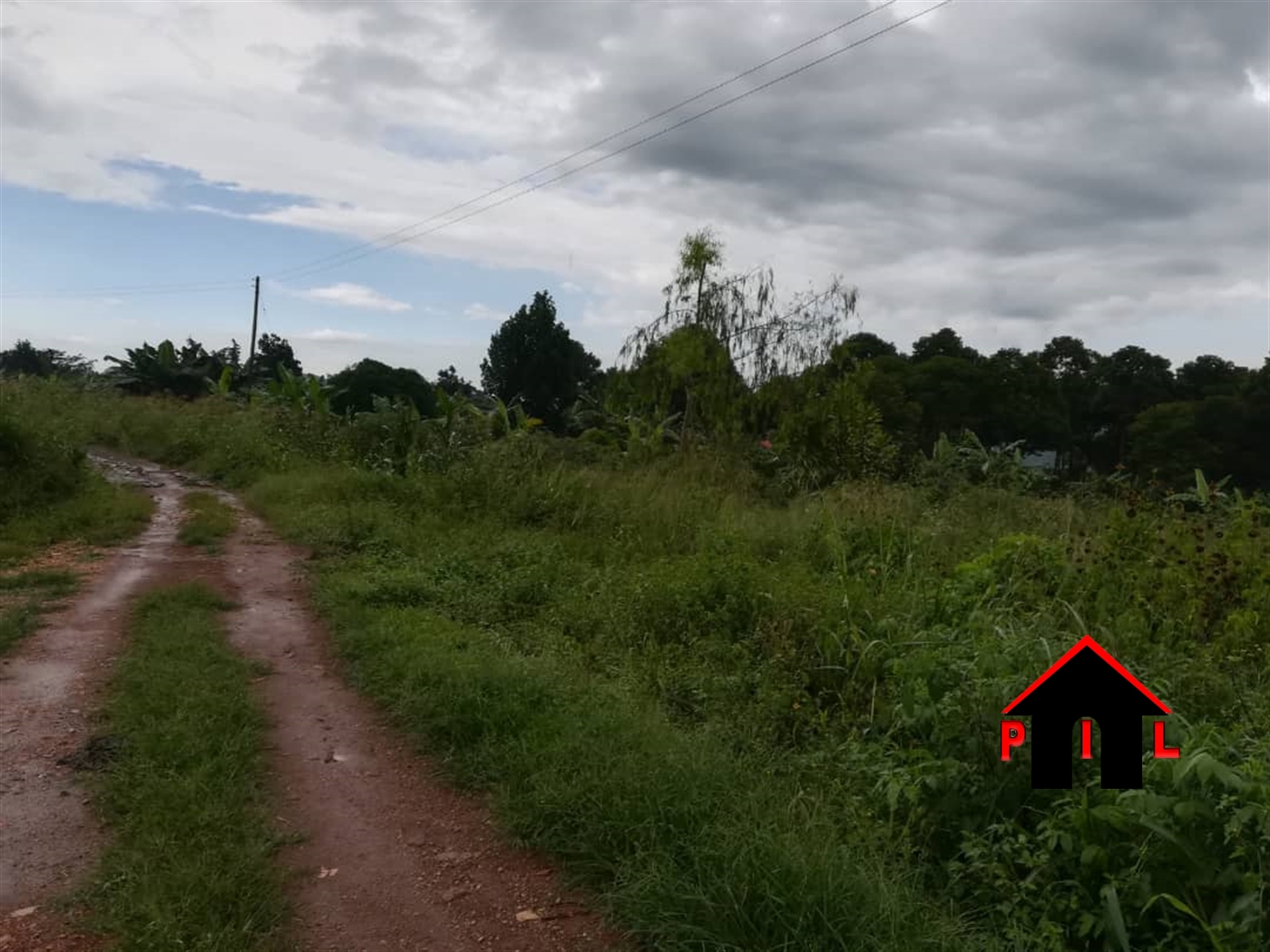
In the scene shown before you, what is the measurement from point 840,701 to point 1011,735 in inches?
55.4

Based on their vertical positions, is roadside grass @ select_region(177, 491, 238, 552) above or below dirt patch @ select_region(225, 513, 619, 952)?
above

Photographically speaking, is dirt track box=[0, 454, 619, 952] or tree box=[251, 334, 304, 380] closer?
dirt track box=[0, 454, 619, 952]

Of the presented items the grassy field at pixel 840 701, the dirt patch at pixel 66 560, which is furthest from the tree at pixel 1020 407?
the dirt patch at pixel 66 560

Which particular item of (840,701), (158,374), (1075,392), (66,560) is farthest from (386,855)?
(1075,392)

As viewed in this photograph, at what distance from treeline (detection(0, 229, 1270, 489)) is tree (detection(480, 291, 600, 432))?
7 centimetres

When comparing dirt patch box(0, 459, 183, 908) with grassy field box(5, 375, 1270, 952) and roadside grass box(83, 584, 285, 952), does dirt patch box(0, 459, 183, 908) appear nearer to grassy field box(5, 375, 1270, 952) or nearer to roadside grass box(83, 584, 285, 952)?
roadside grass box(83, 584, 285, 952)

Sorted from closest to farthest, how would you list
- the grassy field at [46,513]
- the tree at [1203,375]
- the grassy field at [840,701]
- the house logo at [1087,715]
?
the house logo at [1087,715] < the grassy field at [840,701] < the grassy field at [46,513] < the tree at [1203,375]

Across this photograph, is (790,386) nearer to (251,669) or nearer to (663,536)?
(663,536)

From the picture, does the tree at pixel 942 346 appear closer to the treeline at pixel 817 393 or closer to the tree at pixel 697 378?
the treeline at pixel 817 393

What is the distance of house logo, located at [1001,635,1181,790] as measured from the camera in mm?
2326

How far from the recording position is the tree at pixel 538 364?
139 ft

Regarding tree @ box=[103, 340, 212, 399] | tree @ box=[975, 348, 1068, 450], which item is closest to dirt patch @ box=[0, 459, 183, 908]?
tree @ box=[103, 340, 212, 399]

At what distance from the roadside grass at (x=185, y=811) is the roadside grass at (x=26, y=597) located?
1017 mm

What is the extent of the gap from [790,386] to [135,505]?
29.1ft
